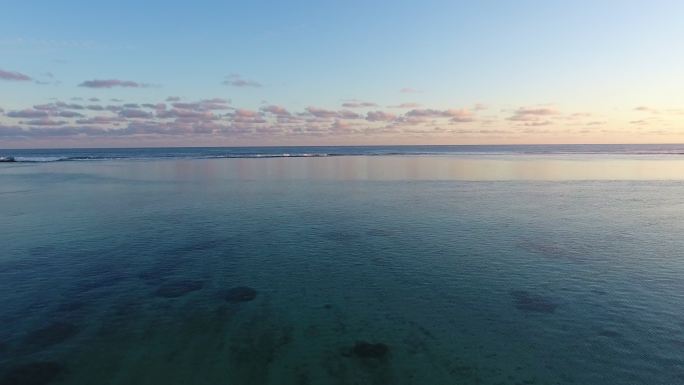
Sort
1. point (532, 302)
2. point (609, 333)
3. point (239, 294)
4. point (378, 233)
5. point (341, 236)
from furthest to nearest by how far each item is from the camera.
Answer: point (378, 233)
point (341, 236)
point (239, 294)
point (532, 302)
point (609, 333)

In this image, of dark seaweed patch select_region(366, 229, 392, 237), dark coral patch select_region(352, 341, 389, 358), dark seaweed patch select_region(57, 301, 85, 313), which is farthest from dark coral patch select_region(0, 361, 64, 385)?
dark seaweed patch select_region(366, 229, 392, 237)

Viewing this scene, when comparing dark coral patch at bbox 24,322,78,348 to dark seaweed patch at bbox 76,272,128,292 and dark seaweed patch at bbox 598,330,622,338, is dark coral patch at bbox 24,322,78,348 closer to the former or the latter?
dark seaweed patch at bbox 76,272,128,292

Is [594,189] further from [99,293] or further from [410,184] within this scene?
[99,293]

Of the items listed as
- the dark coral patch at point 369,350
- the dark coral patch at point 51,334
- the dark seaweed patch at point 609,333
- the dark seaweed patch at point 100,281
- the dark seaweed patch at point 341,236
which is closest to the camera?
the dark coral patch at point 369,350

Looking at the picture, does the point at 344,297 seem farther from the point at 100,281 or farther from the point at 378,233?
the point at 100,281

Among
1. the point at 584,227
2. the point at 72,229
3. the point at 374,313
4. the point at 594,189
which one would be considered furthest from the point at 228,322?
the point at 594,189

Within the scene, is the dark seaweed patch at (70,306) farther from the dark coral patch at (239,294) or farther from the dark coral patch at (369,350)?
the dark coral patch at (369,350)

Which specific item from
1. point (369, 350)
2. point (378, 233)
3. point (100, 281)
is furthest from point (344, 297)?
point (100, 281)

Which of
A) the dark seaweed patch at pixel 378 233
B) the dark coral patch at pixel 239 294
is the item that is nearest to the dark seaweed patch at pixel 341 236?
the dark seaweed patch at pixel 378 233
